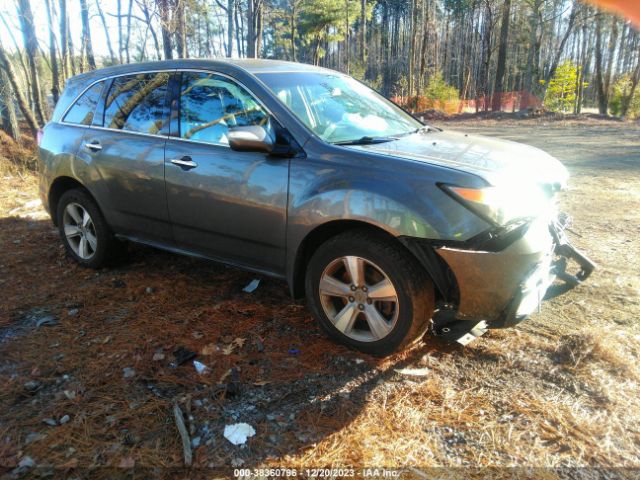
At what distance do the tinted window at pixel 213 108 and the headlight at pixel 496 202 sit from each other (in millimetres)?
1465

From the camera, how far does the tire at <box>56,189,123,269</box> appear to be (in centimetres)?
439

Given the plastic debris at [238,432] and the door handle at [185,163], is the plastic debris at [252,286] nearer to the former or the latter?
the door handle at [185,163]

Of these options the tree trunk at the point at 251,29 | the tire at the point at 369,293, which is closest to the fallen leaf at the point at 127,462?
the tire at the point at 369,293

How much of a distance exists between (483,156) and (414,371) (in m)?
1.40

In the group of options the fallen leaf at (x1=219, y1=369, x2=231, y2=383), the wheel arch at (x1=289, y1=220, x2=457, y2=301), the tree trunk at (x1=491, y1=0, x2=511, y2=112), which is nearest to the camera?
the wheel arch at (x1=289, y1=220, x2=457, y2=301)

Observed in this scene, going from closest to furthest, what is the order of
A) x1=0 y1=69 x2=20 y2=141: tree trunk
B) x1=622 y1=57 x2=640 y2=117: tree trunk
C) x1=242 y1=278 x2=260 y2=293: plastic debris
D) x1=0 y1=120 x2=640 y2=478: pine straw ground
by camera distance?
x1=0 y1=120 x2=640 y2=478: pine straw ground < x1=242 y1=278 x2=260 y2=293: plastic debris < x1=0 y1=69 x2=20 y2=141: tree trunk < x1=622 y1=57 x2=640 y2=117: tree trunk

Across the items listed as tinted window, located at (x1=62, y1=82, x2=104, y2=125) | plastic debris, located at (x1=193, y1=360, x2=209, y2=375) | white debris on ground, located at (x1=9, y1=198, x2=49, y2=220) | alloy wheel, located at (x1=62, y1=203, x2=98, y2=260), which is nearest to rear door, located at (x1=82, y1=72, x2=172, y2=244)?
tinted window, located at (x1=62, y1=82, x2=104, y2=125)

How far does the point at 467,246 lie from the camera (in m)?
2.60

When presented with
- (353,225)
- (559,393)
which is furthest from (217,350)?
(559,393)

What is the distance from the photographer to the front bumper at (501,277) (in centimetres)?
259

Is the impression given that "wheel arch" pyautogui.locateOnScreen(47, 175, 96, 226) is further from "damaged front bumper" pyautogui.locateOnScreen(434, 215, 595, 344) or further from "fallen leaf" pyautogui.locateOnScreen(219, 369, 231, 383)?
"damaged front bumper" pyautogui.locateOnScreen(434, 215, 595, 344)

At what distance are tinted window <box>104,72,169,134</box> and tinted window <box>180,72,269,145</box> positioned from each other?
27 centimetres

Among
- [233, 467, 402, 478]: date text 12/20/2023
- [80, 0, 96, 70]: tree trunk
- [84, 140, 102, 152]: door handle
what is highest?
[80, 0, 96, 70]: tree trunk

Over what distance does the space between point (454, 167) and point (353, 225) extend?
684mm
